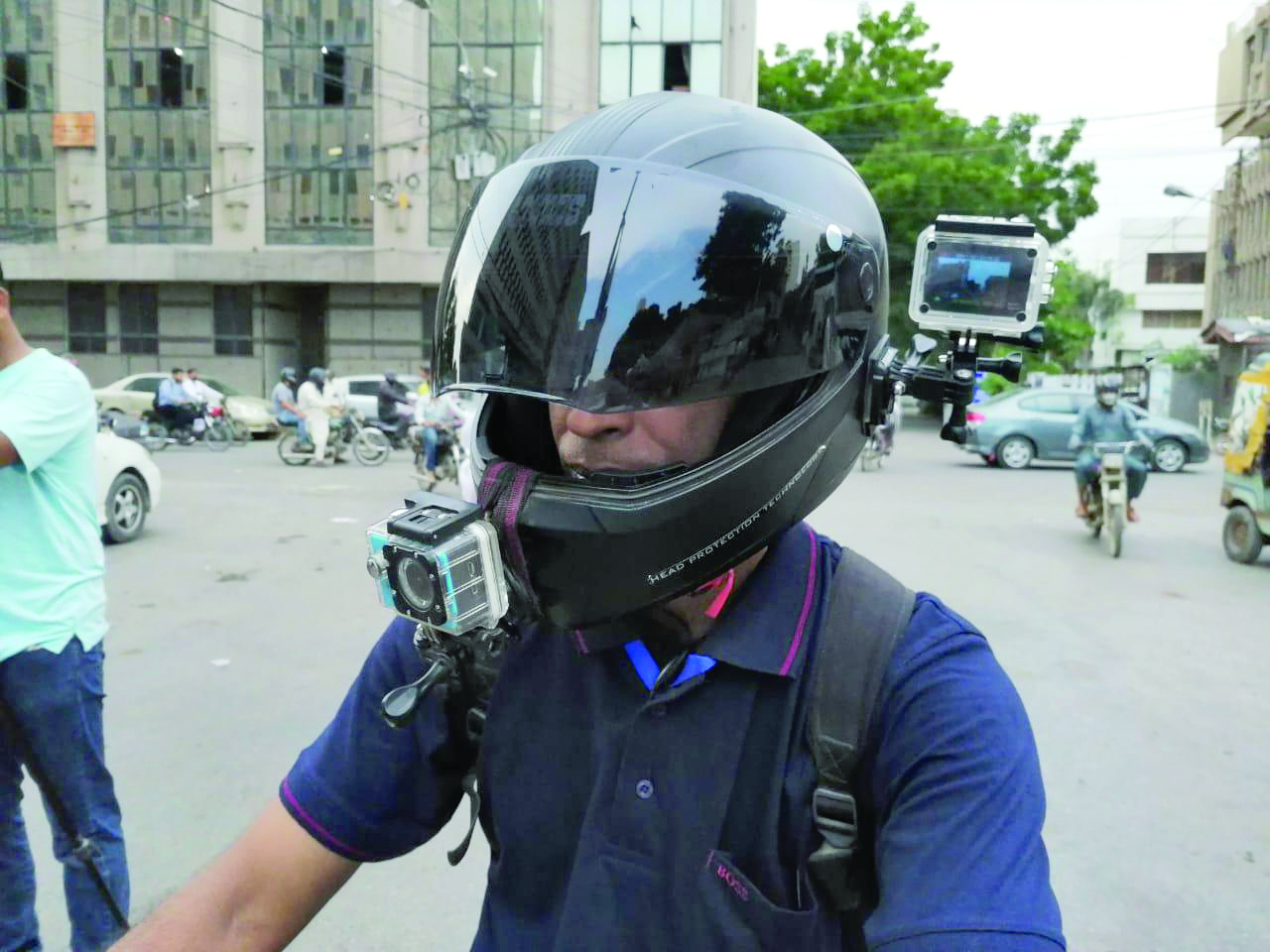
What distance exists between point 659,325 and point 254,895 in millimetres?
915

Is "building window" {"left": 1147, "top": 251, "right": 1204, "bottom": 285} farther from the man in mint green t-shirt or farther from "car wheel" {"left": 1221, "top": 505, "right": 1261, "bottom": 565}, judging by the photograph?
the man in mint green t-shirt

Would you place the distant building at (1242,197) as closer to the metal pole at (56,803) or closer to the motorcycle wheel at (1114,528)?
the motorcycle wheel at (1114,528)

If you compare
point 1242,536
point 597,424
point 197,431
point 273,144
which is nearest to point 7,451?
A: point 597,424

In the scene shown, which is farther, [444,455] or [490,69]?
[490,69]

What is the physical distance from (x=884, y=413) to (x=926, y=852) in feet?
2.27

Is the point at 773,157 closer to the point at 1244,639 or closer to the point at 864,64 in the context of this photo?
the point at 1244,639

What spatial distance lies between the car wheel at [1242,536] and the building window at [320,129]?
23258 millimetres

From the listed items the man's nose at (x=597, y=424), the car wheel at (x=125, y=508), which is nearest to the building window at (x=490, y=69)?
the car wheel at (x=125, y=508)

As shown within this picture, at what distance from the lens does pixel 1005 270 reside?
150cm

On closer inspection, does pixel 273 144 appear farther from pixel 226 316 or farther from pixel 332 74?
pixel 226 316

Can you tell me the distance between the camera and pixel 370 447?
1642 cm

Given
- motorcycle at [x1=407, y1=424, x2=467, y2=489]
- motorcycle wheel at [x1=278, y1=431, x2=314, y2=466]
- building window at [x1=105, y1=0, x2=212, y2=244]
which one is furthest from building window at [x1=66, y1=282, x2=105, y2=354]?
motorcycle at [x1=407, y1=424, x2=467, y2=489]

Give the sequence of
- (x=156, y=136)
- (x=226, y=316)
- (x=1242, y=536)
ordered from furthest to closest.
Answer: (x=226, y=316) → (x=156, y=136) → (x=1242, y=536)

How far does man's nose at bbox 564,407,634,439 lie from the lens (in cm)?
135
